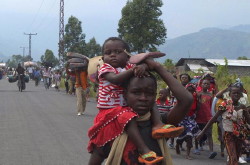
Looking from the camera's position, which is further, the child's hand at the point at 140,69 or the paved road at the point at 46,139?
the paved road at the point at 46,139

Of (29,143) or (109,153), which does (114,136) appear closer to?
(109,153)

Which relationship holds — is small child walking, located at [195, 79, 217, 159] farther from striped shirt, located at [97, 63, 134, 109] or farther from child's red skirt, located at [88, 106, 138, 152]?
child's red skirt, located at [88, 106, 138, 152]

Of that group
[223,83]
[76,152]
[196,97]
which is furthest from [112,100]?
[223,83]

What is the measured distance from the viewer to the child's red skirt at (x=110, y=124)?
332 centimetres

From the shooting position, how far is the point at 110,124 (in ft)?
11.2

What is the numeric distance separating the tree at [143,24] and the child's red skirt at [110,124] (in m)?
38.4

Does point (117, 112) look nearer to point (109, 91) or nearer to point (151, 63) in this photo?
point (109, 91)

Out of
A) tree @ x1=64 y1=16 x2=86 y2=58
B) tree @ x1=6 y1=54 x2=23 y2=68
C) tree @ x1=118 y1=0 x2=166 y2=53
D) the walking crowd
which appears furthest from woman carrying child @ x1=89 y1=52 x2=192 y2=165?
tree @ x1=6 y1=54 x2=23 y2=68

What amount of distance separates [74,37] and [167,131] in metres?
49.8

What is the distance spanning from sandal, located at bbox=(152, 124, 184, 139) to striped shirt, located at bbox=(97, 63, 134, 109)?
53 cm

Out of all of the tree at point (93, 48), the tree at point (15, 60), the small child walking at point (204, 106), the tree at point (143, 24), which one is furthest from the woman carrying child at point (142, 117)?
the tree at point (15, 60)

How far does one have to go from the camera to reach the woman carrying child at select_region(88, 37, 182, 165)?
3202mm

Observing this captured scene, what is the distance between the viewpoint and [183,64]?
53.1 m

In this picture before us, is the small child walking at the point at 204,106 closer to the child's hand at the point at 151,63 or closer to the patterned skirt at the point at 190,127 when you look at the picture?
the patterned skirt at the point at 190,127
